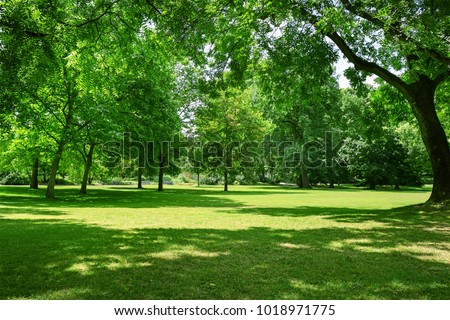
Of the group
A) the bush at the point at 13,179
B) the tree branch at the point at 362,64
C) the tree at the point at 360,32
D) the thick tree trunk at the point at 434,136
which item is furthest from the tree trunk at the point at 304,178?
the bush at the point at 13,179

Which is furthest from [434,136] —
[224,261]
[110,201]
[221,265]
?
[110,201]

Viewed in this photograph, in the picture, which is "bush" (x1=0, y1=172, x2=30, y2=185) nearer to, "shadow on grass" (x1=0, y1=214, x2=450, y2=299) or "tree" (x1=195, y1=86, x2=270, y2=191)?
"tree" (x1=195, y1=86, x2=270, y2=191)

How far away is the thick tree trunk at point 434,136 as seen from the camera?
48.8 feet

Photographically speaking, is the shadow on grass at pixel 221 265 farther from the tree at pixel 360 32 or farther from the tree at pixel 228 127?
the tree at pixel 228 127

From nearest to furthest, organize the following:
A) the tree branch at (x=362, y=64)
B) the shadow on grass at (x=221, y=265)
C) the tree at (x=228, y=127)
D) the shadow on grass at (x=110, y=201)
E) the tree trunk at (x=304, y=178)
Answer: the shadow on grass at (x=221, y=265) < the tree branch at (x=362, y=64) < the shadow on grass at (x=110, y=201) < the tree at (x=228, y=127) < the tree trunk at (x=304, y=178)

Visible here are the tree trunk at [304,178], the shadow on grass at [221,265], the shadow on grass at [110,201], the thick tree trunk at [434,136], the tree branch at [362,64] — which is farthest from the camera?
the tree trunk at [304,178]

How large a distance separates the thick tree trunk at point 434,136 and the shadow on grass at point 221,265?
6.33 meters

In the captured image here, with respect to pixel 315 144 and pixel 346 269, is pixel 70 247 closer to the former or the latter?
pixel 346 269

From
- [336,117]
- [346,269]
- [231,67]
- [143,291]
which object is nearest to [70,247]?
[143,291]

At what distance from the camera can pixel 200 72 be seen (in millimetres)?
15445

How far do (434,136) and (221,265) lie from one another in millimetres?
12672

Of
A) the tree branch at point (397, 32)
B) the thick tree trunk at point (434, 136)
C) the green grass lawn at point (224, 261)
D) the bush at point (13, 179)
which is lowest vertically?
the green grass lawn at point (224, 261)

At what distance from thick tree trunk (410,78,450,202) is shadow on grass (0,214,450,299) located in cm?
633

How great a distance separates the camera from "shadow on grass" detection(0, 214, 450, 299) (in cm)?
477
